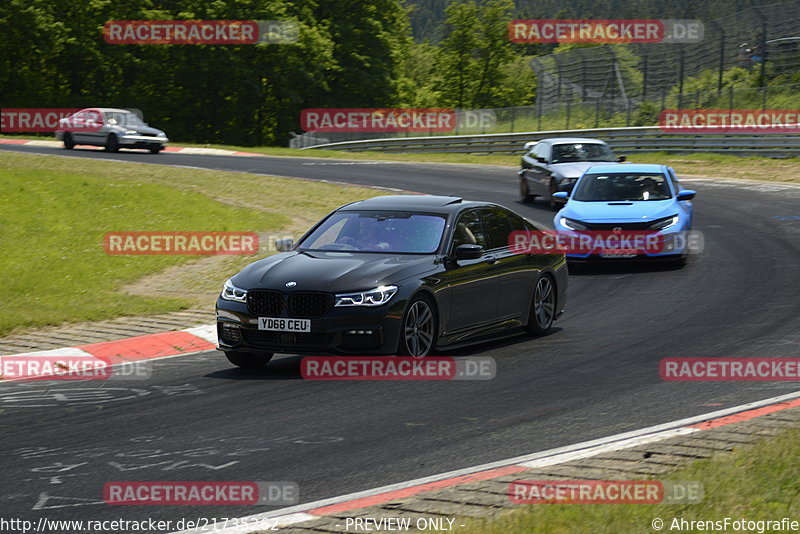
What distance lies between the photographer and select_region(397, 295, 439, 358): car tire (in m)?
9.79

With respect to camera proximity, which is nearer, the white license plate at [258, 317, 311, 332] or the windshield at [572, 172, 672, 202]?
the white license plate at [258, 317, 311, 332]

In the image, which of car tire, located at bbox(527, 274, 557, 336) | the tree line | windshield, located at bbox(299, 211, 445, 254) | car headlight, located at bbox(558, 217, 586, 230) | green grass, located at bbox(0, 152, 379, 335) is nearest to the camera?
windshield, located at bbox(299, 211, 445, 254)

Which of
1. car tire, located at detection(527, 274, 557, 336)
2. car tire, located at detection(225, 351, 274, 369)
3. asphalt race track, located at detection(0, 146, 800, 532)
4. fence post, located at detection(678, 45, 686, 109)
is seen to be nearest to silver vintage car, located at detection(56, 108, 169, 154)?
fence post, located at detection(678, 45, 686, 109)

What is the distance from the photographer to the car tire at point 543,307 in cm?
1181

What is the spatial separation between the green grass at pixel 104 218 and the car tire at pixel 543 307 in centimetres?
446

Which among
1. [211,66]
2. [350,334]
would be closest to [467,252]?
[350,334]

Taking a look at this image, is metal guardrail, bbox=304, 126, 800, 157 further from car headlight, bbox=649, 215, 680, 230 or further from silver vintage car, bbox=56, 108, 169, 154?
car headlight, bbox=649, 215, 680, 230

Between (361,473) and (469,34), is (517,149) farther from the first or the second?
(469,34)

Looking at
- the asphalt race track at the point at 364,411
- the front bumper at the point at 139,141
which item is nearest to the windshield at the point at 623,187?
the asphalt race track at the point at 364,411

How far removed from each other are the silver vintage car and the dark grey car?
1531 cm

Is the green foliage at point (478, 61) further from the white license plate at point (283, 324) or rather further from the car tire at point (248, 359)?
the white license plate at point (283, 324)

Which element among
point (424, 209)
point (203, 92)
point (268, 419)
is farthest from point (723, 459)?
point (203, 92)

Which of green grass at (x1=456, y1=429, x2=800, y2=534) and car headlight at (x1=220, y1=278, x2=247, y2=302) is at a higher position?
car headlight at (x1=220, y1=278, x2=247, y2=302)

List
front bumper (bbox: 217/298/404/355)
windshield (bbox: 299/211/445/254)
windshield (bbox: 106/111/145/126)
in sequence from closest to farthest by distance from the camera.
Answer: front bumper (bbox: 217/298/404/355) < windshield (bbox: 299/211/445/254) < windshield (bbox: 106/111/145/126)
